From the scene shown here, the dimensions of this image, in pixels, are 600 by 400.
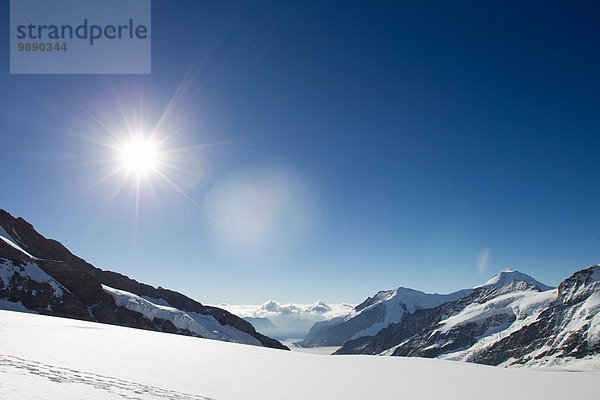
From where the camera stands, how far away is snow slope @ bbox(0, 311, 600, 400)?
8.63m

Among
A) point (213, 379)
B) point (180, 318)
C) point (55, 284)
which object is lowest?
point (180, 318)

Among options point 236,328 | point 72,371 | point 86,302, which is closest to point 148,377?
point 72,371

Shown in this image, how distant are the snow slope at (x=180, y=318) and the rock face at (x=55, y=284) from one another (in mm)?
1106

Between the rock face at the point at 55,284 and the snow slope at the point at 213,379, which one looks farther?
the rock face at the point at 55,284

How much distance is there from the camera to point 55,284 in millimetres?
76438

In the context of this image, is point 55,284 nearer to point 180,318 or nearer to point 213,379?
point 180,318

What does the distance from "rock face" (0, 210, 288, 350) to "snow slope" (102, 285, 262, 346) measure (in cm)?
111

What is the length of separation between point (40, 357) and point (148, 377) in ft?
10.7

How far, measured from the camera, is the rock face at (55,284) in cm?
6756

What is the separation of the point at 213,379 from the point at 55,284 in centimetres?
7916

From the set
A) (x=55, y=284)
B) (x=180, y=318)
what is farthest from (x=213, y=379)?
(x=180, y=318)

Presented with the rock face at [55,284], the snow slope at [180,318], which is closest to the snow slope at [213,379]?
the rock face at [55,284]

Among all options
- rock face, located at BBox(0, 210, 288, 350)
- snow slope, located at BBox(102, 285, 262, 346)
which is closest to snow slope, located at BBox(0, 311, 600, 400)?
rock face, located at BBox(0, 210, 288, 350)

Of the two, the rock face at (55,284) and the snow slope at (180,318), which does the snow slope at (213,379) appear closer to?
the rock face at (55,284)
